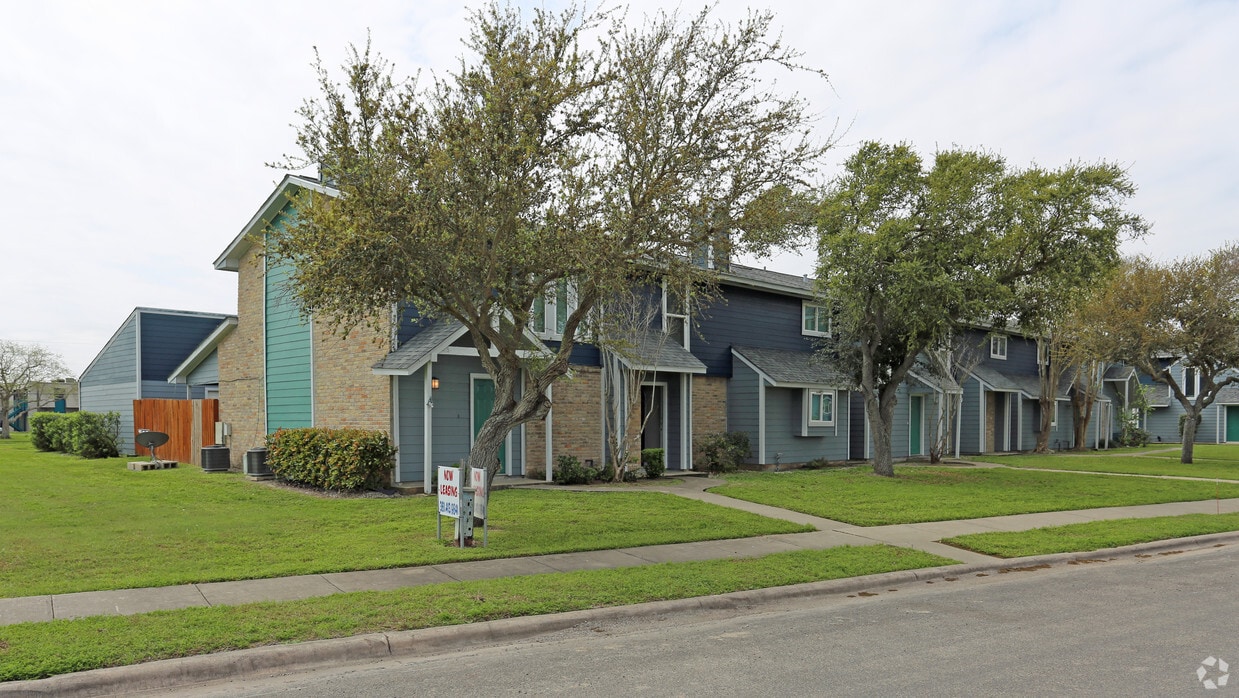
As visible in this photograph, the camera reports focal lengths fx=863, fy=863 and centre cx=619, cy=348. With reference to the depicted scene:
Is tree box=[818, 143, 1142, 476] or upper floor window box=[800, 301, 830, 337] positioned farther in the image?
upper floor window box=[800, 301, 830, 337]

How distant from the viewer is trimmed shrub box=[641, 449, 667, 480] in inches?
763

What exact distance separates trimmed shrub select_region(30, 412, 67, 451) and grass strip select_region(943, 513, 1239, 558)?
27851 millimetres

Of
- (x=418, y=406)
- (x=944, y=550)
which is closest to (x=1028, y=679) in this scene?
(x=944, y=550)

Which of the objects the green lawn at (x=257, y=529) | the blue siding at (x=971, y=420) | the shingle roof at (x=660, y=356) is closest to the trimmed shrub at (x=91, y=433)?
the green lawn at (x=257, y=529)

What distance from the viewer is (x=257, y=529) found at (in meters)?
11.5

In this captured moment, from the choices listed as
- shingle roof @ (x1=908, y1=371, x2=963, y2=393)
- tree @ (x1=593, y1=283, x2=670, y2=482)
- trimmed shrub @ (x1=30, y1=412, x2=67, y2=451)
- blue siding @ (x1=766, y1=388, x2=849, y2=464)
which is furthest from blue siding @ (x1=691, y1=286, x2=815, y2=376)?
trimmed shrub @ (x1=30, y1=412, x2=67, y2=451)

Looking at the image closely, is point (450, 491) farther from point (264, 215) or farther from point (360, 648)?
point (264, 215)

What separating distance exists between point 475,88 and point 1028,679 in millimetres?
8022

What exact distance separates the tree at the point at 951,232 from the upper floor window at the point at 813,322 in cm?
586

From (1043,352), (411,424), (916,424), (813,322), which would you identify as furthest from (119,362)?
(1043,352)

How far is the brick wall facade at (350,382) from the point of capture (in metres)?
16.2

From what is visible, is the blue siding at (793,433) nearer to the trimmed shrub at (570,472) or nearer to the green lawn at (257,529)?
the trimmed shrub at (570,472)

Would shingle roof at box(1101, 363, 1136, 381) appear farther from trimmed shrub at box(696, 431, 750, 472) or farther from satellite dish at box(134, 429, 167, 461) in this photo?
satellite dish at box(134, 429, 167, 461)

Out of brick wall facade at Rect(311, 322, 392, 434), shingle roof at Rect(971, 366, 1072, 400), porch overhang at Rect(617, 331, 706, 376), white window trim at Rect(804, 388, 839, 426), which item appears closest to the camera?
brick wall facade at Rect(311, 322, 392, 434)
